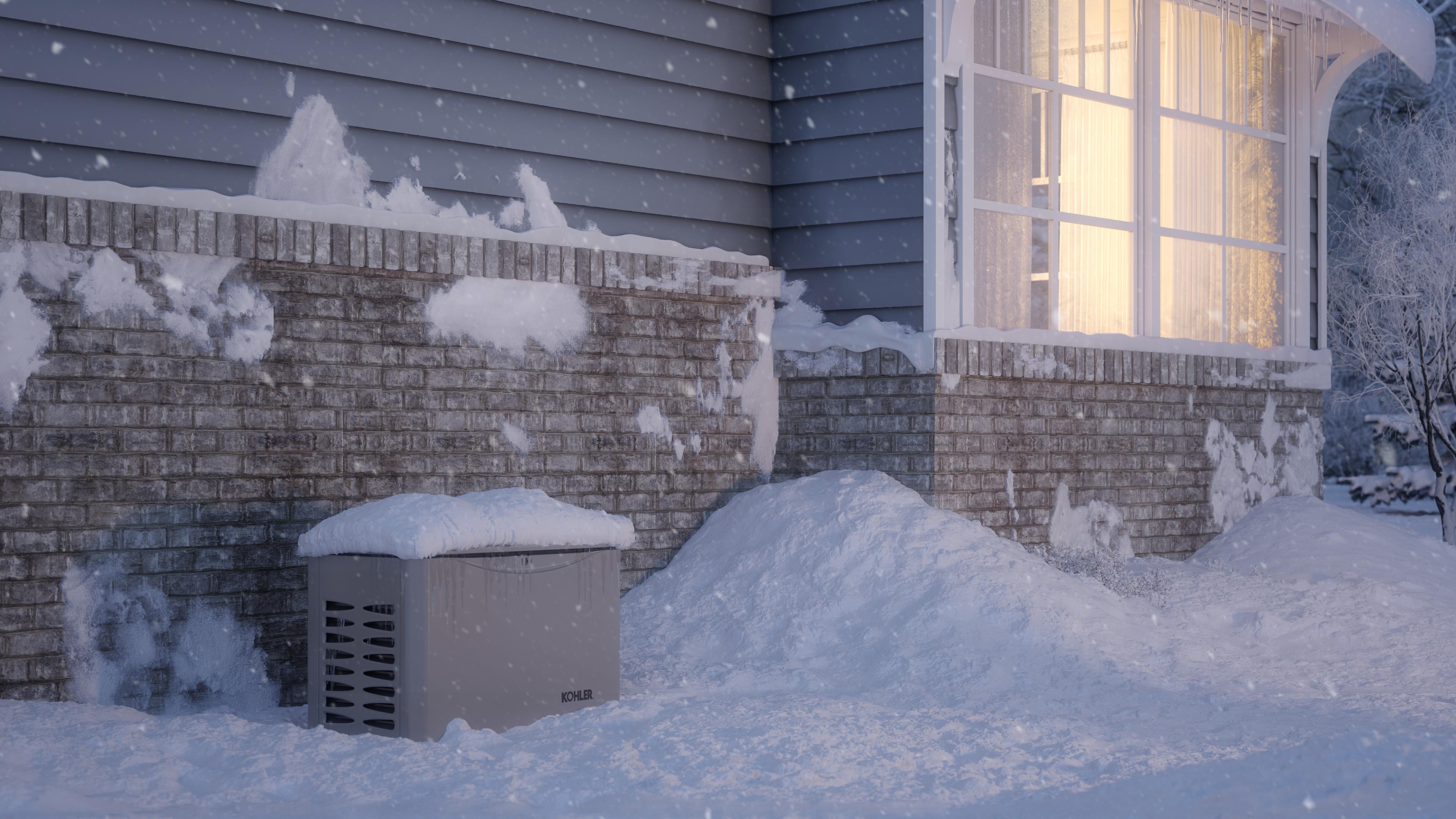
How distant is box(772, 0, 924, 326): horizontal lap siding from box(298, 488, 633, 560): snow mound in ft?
10.8

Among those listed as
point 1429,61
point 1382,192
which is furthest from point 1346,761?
point 1382,192

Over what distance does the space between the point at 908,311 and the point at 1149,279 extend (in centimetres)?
230

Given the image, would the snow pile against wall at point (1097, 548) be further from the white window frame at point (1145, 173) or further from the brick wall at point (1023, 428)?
the white window frame at point (1145, 173)

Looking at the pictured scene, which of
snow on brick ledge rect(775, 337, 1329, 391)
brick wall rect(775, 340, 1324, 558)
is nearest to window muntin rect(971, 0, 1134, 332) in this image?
snow on brick ledge rect(775, 337, 1329, 391)

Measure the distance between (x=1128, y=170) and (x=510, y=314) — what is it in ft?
15.6

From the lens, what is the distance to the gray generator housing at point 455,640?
554 cm

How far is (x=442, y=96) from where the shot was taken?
7598 millimetres

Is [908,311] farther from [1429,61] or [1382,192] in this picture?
[1382,192]

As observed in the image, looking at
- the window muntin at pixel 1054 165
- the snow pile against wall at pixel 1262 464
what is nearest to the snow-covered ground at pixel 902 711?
the snow pile against wall at pixel 1262 464

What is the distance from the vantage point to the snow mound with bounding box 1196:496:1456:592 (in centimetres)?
921

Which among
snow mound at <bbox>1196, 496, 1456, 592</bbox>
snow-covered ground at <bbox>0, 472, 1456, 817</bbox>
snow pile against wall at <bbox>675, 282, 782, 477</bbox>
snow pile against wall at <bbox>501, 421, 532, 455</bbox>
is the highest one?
snow pile against wall at <bbox>675, 282, 782, 477</bbox>

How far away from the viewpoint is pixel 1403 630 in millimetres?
7895

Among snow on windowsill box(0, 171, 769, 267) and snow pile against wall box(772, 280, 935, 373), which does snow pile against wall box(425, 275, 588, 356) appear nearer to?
snow on windowsill box(0, 171, 769, 267)

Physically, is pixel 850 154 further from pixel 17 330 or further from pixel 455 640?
pixel 17 330
